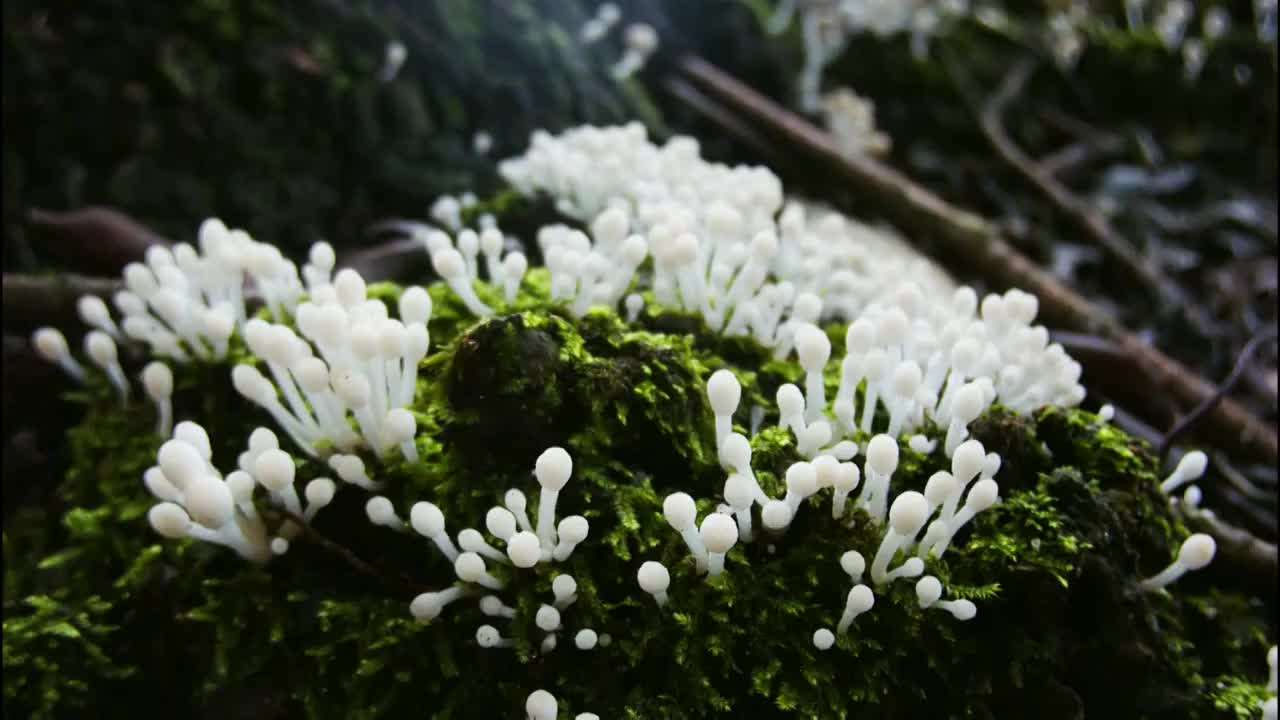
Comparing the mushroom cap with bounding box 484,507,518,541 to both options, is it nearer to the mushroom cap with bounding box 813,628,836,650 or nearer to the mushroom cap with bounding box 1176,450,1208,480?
the mushroom cap with bounding box 813,628,836,650

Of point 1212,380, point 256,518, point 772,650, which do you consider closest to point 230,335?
point 256,518

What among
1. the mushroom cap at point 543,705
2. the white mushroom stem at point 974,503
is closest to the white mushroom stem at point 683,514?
the mushroom cap at point 543,705

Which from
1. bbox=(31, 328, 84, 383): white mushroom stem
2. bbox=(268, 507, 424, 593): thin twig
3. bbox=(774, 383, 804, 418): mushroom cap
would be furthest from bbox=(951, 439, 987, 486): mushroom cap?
bbox=(31, 328, 84, 383): white mushroom stem

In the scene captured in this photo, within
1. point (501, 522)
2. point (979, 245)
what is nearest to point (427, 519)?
point (501, 522)

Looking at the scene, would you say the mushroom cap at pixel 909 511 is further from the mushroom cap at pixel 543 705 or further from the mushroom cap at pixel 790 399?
the mushroom cap at pixel 543 705

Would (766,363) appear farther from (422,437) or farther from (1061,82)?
(1061,82)

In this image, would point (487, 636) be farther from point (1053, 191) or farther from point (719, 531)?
point (1053, 191)
